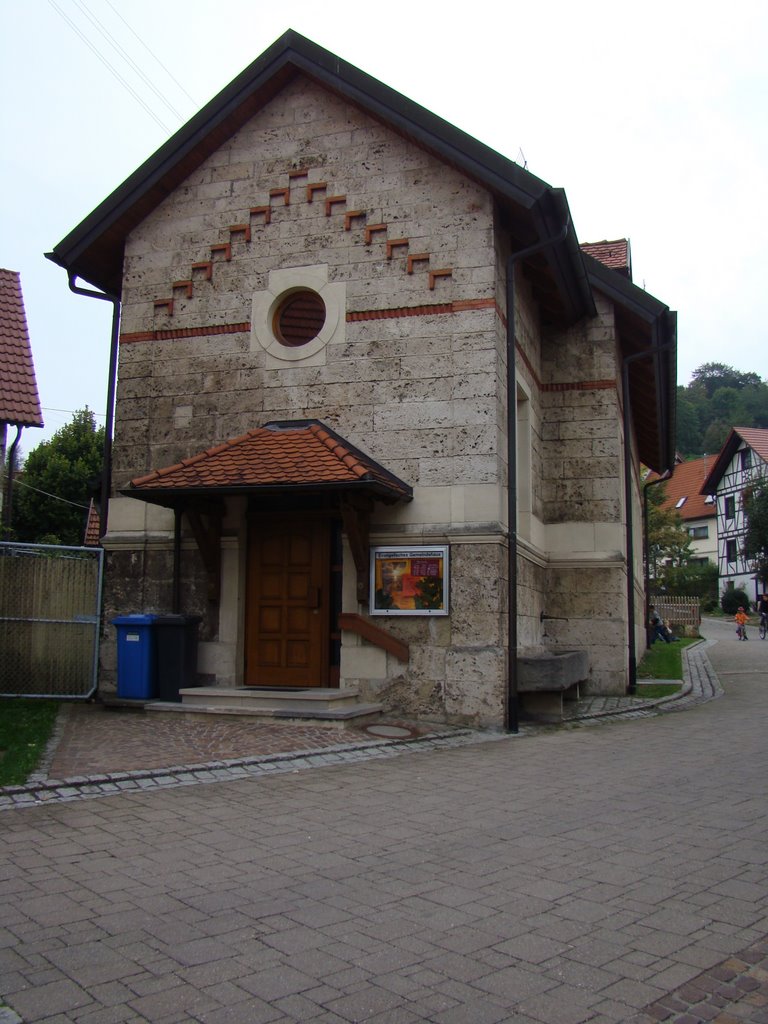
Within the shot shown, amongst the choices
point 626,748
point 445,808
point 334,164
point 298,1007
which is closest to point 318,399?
point 334,164

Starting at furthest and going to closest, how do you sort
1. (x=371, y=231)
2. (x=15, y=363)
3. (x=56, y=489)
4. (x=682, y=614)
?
(x=56, y=489) < (x=682, y=614) < (x=15, y=363) < (x=371, y=231)

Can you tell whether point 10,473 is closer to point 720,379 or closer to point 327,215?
point 327,215

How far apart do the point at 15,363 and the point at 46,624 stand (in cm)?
547

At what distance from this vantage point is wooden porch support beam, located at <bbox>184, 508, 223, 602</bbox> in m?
11.5

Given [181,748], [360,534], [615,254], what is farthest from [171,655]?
[615,254]

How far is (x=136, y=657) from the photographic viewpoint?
11250 mm

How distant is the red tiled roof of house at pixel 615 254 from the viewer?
56.6 ft

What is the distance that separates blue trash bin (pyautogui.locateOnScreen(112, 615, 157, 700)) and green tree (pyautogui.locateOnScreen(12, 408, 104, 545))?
1040 inches

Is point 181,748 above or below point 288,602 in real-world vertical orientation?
below

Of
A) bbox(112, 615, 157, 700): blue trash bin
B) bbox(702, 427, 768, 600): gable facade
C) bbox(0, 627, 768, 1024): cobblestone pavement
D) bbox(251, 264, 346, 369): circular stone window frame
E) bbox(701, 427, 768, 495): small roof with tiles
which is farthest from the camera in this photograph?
bbox(702, 427, 768, 600): gable facade

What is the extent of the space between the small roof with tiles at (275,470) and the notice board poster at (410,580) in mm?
690

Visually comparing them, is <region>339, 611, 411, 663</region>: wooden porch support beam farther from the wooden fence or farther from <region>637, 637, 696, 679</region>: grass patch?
the wooden fence

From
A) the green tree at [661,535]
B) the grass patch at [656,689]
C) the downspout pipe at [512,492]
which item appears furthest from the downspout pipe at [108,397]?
the green tree at [661,535]

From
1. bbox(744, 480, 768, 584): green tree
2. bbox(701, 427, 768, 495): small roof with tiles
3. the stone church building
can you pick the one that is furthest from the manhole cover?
bbox(701, 427, 768, 495): small roof with tiles
